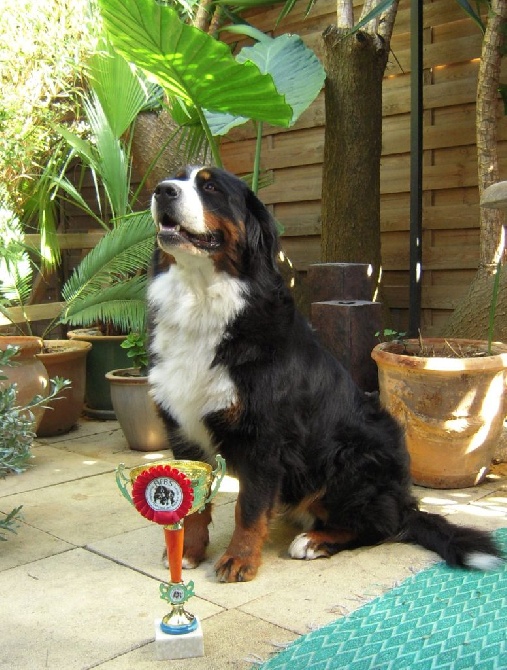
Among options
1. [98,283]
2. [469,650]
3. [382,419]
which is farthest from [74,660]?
[98,283]

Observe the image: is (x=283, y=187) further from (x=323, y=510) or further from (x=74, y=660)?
(x=74, y=660)

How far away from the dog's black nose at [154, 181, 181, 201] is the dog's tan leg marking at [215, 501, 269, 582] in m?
1.05

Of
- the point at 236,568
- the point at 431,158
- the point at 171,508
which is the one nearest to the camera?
the point at 171,508

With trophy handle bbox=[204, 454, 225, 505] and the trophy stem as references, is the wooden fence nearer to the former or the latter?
trophy handle bbox=[204, 454, 225, 505]

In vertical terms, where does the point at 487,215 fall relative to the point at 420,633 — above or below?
above

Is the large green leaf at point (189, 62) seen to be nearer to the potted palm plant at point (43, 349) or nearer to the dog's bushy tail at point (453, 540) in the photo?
the potted palm plant at point (43, 349)

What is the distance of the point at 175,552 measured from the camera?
1.92 metres

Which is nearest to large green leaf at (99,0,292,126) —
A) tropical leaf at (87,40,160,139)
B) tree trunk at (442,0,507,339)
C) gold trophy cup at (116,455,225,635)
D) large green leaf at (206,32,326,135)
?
large green leaf at (206,32,326,135)

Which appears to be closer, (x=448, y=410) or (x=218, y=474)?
(x=218, y=474)

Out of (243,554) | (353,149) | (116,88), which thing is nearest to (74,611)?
(243,554)

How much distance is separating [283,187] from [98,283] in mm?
1844

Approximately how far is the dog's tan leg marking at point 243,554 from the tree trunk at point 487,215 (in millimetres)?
2079

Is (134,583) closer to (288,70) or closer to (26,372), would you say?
(26,372)

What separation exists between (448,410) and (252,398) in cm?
127
